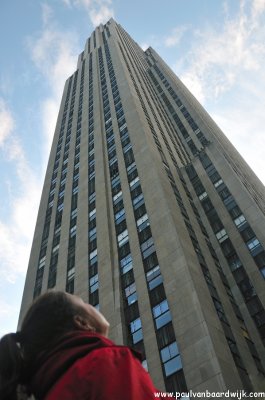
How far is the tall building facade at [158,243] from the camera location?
2536cm

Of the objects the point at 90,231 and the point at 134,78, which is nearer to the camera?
the point at 90,231

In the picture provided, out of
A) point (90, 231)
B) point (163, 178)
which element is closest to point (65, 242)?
point (90, 231)

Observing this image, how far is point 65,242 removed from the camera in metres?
44.8

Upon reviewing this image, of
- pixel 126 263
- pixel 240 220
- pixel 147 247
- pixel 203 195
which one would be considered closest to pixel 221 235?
pixel 240 220

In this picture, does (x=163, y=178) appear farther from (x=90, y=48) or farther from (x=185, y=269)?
(x=90, y=48)

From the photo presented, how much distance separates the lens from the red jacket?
2424 mm

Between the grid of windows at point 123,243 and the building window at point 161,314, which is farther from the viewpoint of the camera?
the grid of windows at point 123,243

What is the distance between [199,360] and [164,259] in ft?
30.3

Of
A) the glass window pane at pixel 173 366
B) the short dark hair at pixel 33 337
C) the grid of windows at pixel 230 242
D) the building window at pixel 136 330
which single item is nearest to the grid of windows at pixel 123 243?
the building window at pixel 136 330

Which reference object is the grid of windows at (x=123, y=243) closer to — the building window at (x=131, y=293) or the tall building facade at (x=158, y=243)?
the building window at (x=131, y=293)

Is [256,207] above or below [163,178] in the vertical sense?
below

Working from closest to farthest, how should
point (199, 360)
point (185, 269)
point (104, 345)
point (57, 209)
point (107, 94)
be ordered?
point (104, 345) → point (199, 360) → point (185, 269) → point (57, 209) → point (107, 94)

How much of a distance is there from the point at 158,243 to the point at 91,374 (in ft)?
98.9

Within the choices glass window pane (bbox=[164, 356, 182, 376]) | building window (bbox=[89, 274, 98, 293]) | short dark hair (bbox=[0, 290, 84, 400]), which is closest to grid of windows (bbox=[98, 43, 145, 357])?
glass window pane (bbox=[164, 356, 182, 376])
